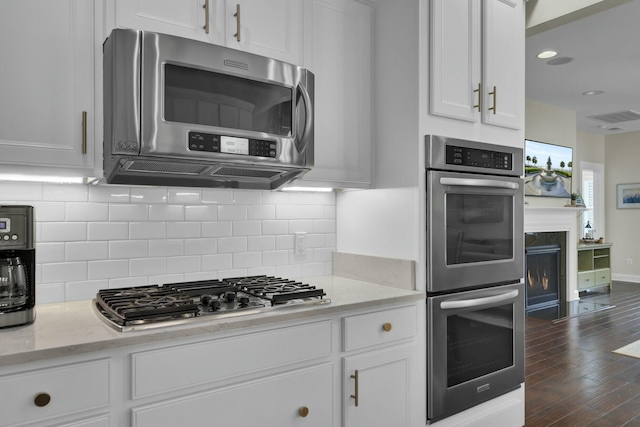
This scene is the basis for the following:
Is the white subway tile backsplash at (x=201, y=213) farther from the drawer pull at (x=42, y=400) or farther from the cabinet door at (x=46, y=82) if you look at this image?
the drawer pull at (x=42, y=400)

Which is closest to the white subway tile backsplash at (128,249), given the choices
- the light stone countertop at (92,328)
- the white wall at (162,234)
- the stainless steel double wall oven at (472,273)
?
the white wall at (162,234)

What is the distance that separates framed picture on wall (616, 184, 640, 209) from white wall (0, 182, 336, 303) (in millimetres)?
7690

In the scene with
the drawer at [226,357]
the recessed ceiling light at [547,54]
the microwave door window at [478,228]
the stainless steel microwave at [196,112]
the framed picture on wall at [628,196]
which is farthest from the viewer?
the framed picture on wall at [628,196]

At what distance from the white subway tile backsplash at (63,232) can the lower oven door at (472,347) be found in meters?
1.60

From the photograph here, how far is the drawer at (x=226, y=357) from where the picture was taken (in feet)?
4.77

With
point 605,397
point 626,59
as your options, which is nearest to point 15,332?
point 605,397

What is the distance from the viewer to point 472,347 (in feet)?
7.72

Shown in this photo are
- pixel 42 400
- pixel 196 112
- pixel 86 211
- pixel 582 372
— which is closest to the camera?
pixel 42 400

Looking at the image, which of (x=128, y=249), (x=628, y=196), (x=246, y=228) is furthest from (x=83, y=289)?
(x=628, y=196)

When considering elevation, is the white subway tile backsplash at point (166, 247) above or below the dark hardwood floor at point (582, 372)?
above

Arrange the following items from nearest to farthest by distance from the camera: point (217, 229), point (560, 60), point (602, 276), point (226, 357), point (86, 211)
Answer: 1. point (226, 357)
2. point (86, 211)
3. point (217, 229)
4. point (560, 60)
5. point (602, 276)

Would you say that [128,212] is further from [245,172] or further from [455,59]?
[455,59]

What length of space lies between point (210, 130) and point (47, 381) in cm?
96

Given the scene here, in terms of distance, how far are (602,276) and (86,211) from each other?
7.56 metres
